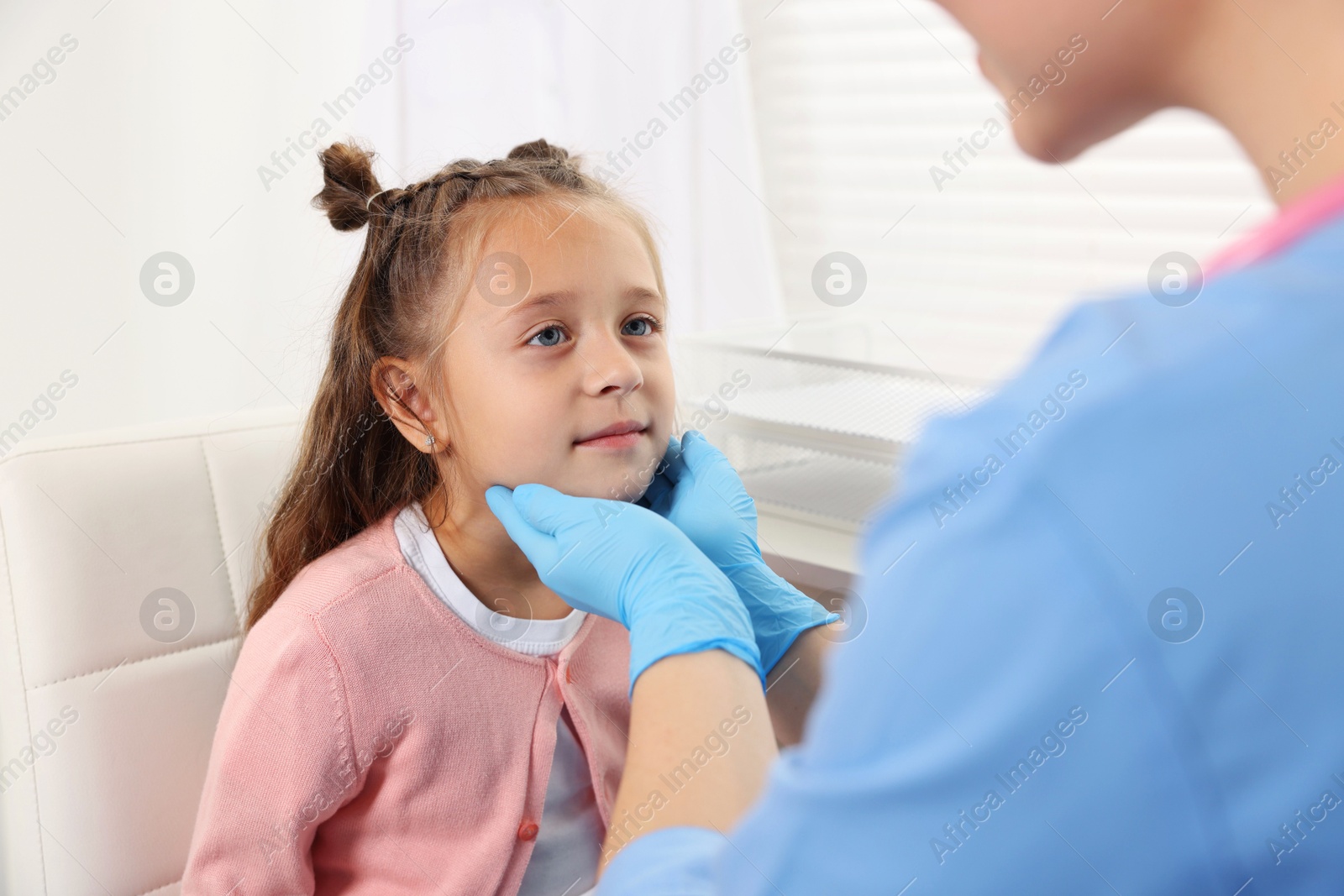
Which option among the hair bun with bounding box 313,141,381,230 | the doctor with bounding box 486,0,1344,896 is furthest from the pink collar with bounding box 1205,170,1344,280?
the hair bun with bounding box 313,141,381,230

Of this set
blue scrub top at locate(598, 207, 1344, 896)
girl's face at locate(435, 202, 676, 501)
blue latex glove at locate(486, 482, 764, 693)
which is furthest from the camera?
girl's face at locate(435, 202, 676, 501)

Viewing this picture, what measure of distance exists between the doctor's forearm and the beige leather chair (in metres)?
0.55

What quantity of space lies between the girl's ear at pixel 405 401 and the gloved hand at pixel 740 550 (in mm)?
279

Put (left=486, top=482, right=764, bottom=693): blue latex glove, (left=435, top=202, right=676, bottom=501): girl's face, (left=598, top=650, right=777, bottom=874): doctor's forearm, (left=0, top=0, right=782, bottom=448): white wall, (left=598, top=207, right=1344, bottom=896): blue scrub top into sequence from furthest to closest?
(left=0, top=0, right=782, bottom=448): white wall < (left=435, top=202, right=676, bottom=501): girl's face < (left=486, top=482, right=764, bottom=693): blue latex glove < (left=598, top=650, right=777, bottom=874): doctor's forearm < (left=598, top=207, right=1344, bottom=896): blue scrub top

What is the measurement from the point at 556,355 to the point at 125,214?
0.95m

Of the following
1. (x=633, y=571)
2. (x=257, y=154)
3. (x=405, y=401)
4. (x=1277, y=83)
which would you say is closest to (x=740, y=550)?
(x=633, y=571)

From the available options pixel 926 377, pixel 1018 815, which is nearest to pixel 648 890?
pixel 1018 815

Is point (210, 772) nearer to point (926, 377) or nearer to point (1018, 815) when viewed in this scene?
point (1018, 815)

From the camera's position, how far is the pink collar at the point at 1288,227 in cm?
36

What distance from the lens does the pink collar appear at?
0.36 metres

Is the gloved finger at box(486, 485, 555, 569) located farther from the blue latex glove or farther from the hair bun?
the hair bun

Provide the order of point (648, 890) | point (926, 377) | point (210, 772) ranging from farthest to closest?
point (926, 377)
point (210, 772)
point (648, 890)

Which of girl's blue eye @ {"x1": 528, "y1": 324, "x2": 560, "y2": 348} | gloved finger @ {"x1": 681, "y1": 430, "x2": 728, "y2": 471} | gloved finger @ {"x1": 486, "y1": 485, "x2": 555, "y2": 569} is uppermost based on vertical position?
girl's blue eye @ {"x1": 528, "y1": 324, "x2": 560, "y2": 348}

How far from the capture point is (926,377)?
4.91 feet
